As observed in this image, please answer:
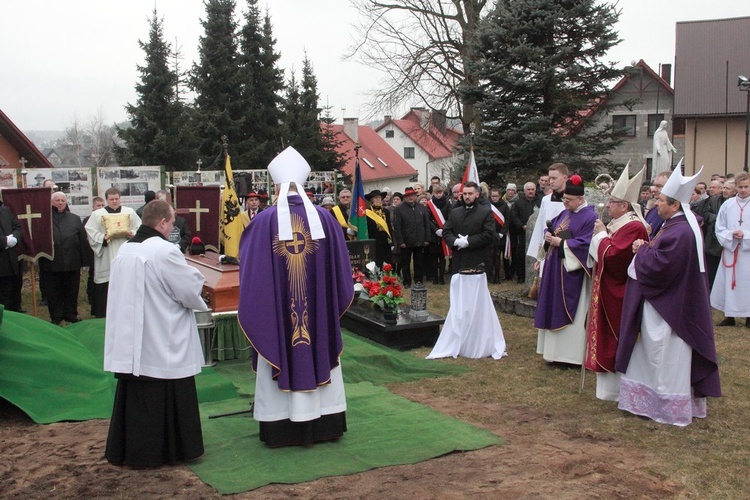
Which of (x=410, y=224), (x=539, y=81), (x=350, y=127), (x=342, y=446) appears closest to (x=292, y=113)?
(x=539, y=81)

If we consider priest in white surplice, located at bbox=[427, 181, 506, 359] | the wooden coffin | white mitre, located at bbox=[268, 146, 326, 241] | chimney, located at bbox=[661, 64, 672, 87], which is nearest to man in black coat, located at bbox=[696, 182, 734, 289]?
priest in white surplice, located at bbox=[427, 181, 506, 359]

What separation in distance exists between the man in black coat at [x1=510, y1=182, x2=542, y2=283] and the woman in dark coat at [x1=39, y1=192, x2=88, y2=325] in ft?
25.8

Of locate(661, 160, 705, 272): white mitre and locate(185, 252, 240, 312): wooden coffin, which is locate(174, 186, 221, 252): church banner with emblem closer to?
locate(185, 252, 240, 312): wooden coffin

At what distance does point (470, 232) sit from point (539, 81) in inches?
398

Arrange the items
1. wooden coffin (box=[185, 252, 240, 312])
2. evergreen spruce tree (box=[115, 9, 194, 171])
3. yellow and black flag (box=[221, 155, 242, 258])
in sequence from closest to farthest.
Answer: wooden coffin (box=[185, 252, 240, 312]), yellow and black flag (box=[221, 155, 242, 258]), evergreen spruce tree (box=[115, 9, 194, 171])

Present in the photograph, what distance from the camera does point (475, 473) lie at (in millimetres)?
5258

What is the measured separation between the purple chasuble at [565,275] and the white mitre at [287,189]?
11.8ft

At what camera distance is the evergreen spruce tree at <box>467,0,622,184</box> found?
1825 centimetres

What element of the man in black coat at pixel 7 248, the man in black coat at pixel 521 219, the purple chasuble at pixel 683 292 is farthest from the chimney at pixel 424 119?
the purple chasuble at pixel 683 292

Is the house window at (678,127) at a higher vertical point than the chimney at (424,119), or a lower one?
higher

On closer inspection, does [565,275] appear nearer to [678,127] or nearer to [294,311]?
[294,311]

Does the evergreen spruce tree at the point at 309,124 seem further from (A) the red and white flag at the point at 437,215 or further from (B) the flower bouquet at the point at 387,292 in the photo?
(B) the flower bouquet at the point at 387,292

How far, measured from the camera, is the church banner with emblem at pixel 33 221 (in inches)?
421

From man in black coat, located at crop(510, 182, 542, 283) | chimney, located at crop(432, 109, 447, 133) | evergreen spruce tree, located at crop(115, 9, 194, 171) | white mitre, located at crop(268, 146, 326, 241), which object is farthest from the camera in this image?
chimney, located at crop(432, 109, 447, 133)
